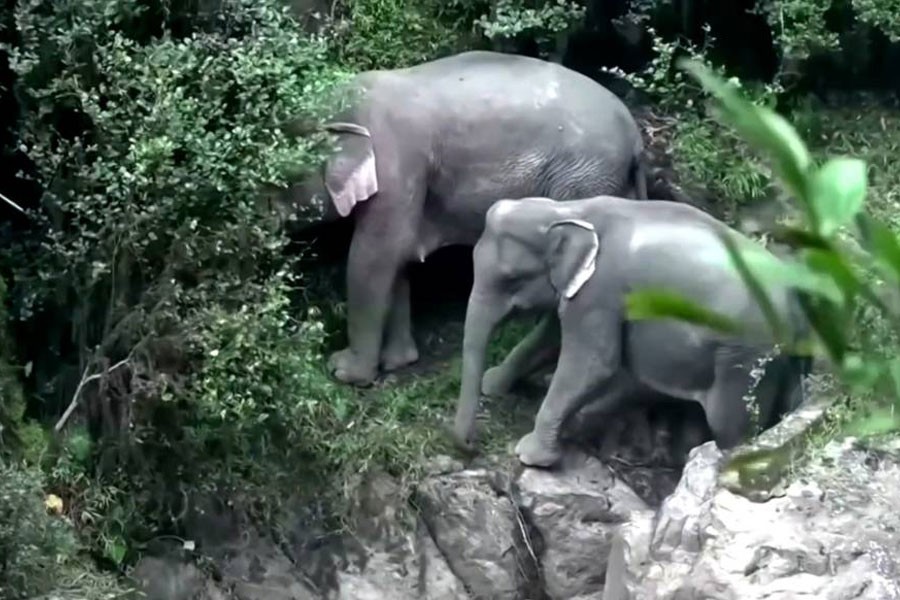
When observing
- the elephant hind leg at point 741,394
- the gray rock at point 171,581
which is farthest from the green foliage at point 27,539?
the elephant hind leg at point 741,394

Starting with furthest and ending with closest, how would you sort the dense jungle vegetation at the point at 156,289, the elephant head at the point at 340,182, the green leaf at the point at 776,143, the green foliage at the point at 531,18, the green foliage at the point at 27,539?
the green foliage at the point at 531,18, the elephant head at the point at 340,182, the dense jungle vegetation at the point at 156,289, the green foliage at the point at 27,539, the green leaf at the point at 776,143

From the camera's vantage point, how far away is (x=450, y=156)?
4.06 meters

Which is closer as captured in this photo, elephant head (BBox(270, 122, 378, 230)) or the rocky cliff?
the rocky cliff

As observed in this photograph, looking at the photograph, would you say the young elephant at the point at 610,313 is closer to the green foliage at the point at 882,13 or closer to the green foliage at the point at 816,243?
the green foliage at the point at 882,13

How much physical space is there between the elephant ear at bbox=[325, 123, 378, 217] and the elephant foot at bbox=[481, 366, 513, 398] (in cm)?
57

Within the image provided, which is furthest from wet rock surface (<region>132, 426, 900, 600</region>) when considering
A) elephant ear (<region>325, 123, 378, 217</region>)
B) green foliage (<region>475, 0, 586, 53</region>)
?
green foliage (<region>475, 0, 586, 53</region>)

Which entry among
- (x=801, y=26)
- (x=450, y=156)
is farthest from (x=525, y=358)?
(x=801, y=26)

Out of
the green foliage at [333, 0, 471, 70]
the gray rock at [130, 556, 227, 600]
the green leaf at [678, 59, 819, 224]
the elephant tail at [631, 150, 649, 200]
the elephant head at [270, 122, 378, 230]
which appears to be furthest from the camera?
the green foliage at [333, 0, 471, 70]

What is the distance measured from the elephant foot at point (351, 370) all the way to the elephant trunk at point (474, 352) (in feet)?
1.14

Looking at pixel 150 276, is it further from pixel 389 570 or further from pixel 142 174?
pixel 389 570

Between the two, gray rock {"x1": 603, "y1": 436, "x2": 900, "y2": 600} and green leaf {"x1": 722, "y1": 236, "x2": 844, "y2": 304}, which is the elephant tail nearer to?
gray rock {"x1": 603, "y1": 436, "x2": 900, "y2": 600}

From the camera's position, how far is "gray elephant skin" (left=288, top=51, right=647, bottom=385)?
4.02 metres

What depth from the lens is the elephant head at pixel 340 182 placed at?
3.90 metres

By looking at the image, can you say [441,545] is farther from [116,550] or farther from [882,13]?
[882,13]
